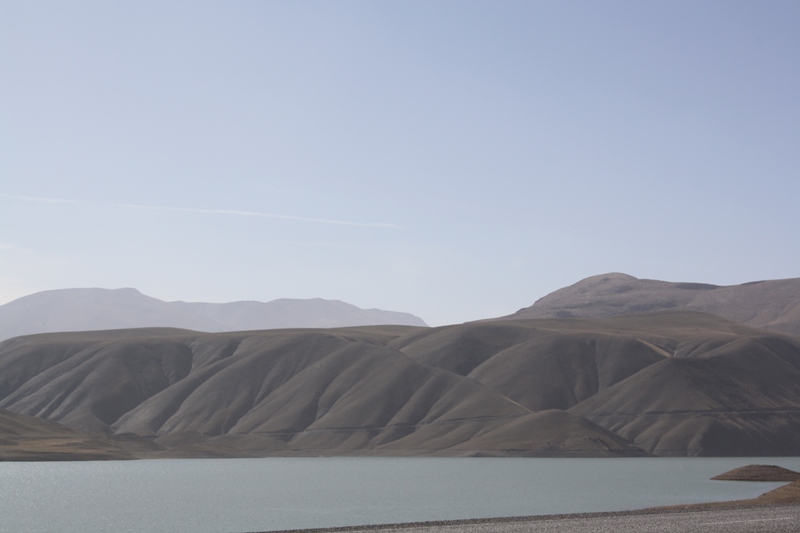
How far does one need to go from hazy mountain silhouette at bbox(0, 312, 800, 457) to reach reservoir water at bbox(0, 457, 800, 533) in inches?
1022

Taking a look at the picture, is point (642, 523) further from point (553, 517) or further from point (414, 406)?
point (414, 406)

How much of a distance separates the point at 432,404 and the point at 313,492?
9476 cm

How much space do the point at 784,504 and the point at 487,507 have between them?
1942 cm

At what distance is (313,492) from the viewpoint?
7850cm

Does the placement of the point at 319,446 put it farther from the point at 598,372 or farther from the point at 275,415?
the point at 598,372

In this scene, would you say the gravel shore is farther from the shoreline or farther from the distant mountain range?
the distant mountain range

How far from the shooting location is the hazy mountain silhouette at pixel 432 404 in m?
156

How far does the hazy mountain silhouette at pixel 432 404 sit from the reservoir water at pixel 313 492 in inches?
1022

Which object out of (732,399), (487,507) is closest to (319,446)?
(732,399)

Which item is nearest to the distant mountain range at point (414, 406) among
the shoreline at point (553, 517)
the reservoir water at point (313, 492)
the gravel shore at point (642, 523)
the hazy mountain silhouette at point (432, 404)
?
the hazy mountain silhouette at point (432, 404)

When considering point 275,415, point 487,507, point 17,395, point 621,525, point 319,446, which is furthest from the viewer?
point 17,395

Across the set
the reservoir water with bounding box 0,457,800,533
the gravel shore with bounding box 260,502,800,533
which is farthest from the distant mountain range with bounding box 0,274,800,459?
the gravel shore with bounding box 260,502,800,533

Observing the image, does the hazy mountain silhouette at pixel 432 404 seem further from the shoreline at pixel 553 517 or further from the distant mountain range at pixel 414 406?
the shoreline at pixel 553 517

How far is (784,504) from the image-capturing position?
61.3 meters
